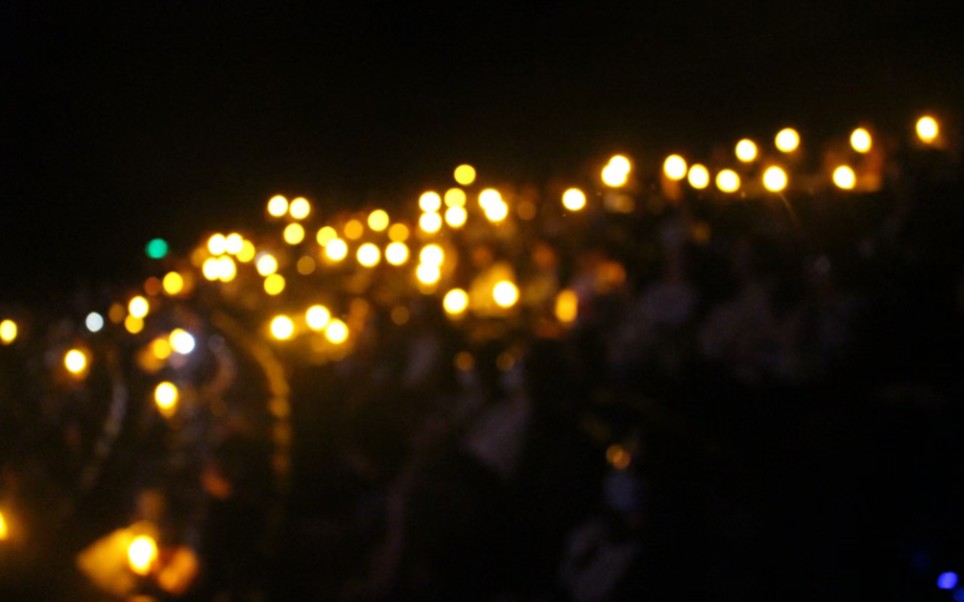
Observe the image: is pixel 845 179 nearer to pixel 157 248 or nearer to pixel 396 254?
pixel 396 254

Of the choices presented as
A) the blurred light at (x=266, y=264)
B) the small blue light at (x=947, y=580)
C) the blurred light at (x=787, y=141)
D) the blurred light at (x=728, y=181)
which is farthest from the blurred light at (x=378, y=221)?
the small blue light at (x=947, y=580)

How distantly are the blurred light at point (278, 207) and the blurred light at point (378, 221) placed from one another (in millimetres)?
209

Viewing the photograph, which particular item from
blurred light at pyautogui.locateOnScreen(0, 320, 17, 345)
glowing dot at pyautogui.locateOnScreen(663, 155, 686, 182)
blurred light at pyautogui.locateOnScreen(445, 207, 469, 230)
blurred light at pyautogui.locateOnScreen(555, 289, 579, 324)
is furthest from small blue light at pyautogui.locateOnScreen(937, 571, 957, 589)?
blurred light at pyautogui.locateOnScreen(0, 320, 17, 345)

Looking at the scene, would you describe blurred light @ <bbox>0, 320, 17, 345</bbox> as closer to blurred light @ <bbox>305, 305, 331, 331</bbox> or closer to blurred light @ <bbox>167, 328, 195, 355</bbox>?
blurred light @ <bbox>167, 328, 195, 355</bbox>

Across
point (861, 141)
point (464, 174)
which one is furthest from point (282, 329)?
point (861, 141)

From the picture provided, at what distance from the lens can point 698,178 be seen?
152 centimetres

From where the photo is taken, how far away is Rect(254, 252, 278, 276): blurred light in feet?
5.38

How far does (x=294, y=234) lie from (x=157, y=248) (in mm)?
334

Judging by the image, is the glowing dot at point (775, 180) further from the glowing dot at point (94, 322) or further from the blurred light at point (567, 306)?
the glowing dot at point (94, 322)

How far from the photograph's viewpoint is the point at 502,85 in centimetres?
182

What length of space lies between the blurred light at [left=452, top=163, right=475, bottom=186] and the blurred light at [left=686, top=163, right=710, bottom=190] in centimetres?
44

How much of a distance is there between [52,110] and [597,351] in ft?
4.27

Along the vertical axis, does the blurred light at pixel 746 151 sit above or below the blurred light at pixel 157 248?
below

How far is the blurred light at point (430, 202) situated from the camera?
5.47ft
